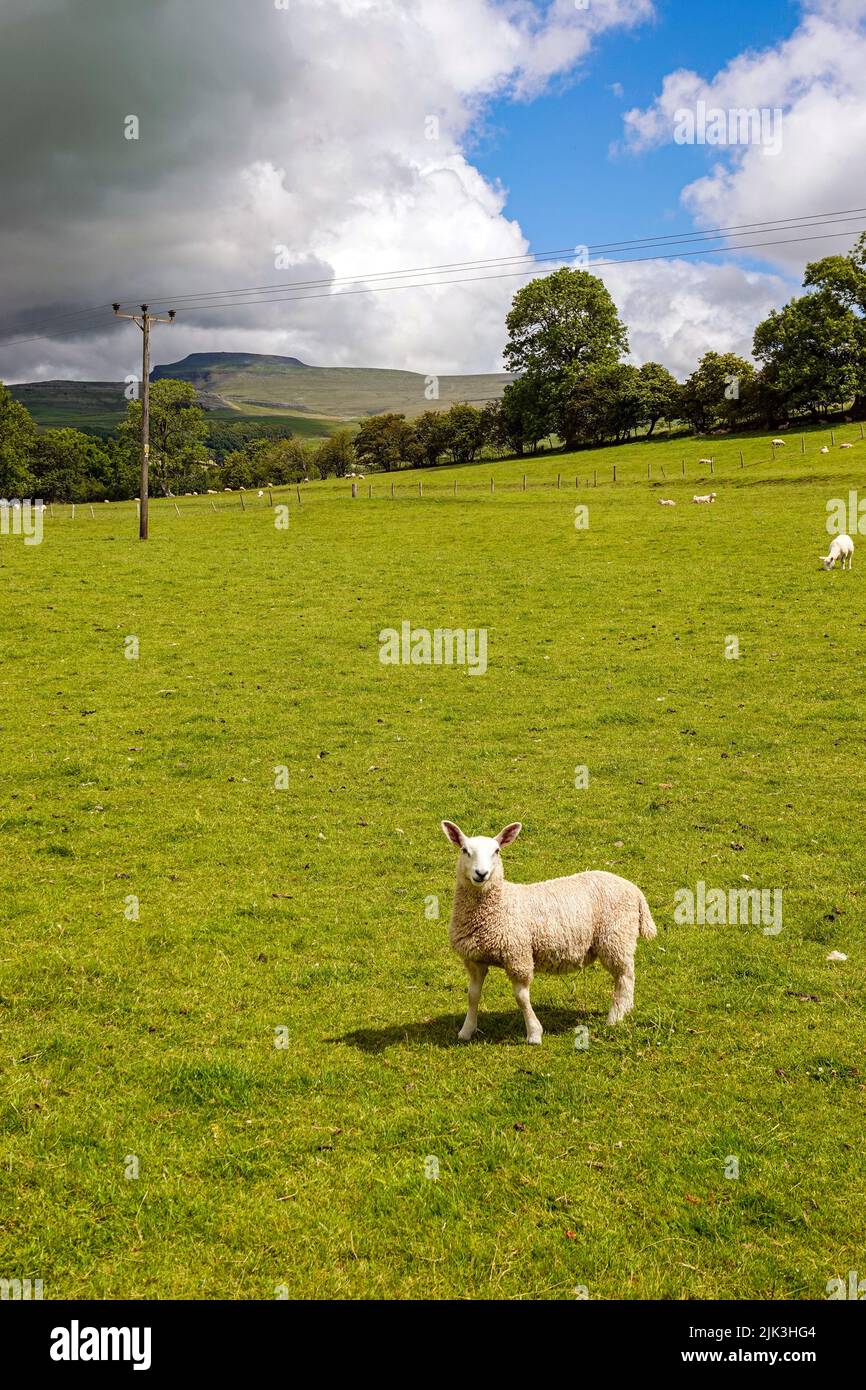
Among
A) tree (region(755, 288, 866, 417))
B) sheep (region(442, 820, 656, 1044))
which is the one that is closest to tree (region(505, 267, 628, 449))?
tree (region(755, 288, 866, 417))

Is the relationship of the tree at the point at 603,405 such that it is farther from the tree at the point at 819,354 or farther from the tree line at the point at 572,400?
the tree at the point at 819,354

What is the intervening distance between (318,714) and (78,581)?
1980 cm

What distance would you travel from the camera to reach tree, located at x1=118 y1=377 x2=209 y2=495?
129 metres

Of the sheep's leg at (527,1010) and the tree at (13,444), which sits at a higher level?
the tree at (13,444)

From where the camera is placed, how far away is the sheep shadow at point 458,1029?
30.2ft

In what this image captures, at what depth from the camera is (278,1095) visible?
27.0 ft

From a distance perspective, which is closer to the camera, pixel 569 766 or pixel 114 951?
pixel 114 951

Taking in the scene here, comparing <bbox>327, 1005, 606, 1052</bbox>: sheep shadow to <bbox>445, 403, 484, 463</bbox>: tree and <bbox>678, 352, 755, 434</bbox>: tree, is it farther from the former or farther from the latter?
<bbox>445, 403, 484, 463</bbox>: tree

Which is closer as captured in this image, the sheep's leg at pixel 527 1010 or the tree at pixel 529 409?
the sheep's leg at pixel 527 1010

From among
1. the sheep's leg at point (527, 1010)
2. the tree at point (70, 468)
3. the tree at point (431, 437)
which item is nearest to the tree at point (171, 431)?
the tree at point (70, 468)

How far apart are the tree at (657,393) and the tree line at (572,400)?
0.15 metres

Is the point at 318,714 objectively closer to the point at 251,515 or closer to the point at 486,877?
the point at 486,877

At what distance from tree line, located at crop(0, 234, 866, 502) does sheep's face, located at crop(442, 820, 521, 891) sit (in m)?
88.8
